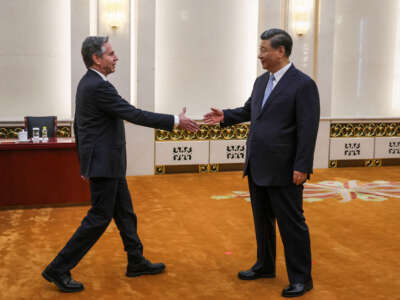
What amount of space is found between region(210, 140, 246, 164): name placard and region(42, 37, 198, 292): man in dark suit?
15.8 ft

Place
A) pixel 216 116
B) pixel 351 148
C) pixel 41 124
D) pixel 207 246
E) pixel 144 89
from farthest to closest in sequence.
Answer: pixel 351 148 → pixel 144 89 → pixel 41 124 → pixel 207 246 → pixel 216 116

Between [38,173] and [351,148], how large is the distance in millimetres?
5430

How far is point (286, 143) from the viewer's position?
3318mm

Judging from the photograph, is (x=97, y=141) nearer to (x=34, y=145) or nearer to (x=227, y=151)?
(x=34, y=145)

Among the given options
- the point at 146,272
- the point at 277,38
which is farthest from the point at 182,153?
the point at 277,38

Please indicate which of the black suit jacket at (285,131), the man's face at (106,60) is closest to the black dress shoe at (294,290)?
the black suit jacket at (285,131)

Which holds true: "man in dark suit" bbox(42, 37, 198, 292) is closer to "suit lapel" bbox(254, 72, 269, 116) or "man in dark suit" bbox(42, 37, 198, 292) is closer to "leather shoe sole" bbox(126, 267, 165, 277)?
"leather shoe sole" bbox(126, 267, 165, 277)

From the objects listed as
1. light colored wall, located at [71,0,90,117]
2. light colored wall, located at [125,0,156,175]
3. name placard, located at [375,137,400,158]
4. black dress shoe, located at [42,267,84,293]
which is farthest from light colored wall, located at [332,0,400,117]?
black dress shoe, located at [42,267,84,293]

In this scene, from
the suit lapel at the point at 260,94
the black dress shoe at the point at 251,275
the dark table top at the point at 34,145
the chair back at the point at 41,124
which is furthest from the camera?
the chair back at the point at 41,124

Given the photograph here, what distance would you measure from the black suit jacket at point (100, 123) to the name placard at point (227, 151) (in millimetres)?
4893

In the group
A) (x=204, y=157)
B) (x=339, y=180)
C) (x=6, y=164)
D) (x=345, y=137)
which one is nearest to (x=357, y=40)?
(x=345, y=137)

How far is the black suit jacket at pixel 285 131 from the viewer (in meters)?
3.24

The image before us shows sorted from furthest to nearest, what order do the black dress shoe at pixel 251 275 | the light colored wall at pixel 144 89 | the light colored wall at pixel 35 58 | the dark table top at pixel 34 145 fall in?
the light colored wall at pixel 144 89 < the light colored wall at pixel 35 58 < the dark table top at pixel 34 145 < the black dress shoe at pixel 251 275

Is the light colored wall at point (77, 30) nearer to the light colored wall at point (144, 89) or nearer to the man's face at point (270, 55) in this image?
the light colored wall at point (144, 89)
